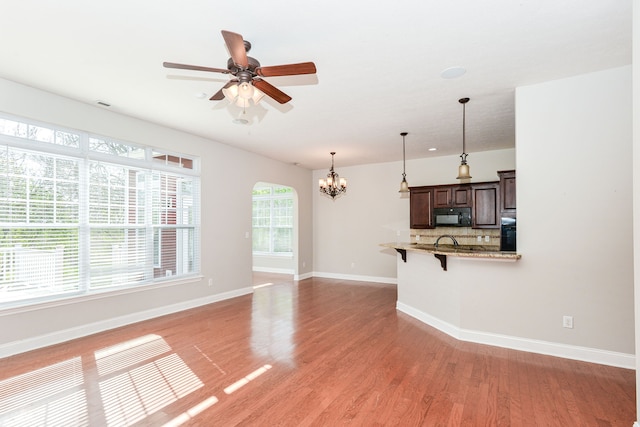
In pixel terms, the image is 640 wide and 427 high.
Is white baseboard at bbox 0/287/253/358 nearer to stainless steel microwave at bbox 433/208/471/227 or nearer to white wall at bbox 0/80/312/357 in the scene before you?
white wall at bbox 0/80/312/357

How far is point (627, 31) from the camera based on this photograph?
8.23 ft

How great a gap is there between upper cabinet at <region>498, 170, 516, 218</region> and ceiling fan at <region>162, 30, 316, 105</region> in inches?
152

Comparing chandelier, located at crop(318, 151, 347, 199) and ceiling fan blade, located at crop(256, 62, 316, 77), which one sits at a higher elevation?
ceiling fan blade, located at crop(256, 62, 316, 77)

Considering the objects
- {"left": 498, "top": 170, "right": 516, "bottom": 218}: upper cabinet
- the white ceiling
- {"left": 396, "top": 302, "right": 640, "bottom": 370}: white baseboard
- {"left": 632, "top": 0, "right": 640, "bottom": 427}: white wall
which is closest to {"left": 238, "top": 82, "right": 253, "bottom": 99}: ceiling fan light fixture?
the white ceiling

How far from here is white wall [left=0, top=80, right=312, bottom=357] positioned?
3537mm

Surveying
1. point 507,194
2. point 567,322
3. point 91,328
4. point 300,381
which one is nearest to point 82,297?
point 91,328

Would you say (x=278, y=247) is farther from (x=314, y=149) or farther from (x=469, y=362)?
(x=469, y=362)

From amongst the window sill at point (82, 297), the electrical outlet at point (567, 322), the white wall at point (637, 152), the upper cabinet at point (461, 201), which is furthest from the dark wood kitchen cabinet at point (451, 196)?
the window sill at point (82, 297)

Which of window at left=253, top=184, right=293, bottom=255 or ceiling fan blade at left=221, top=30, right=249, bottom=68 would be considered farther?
window at left=253, top=184, right=293, bottom=255

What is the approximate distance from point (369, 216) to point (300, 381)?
5.42 m

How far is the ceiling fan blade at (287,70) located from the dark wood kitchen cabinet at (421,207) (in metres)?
4.94

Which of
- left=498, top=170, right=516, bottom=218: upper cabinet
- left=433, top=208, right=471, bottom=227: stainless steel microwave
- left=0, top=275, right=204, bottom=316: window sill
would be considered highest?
left=498, top=170, right=516, bottom=218: upper cabinet

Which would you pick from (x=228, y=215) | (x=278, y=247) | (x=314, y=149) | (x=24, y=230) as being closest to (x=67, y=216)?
(x=24, y=230)

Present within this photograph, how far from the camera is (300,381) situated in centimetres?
284
